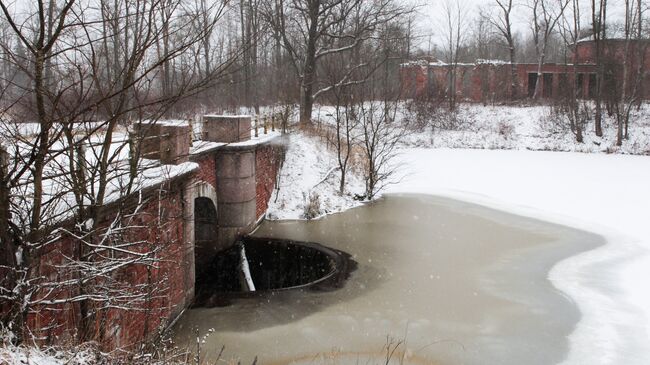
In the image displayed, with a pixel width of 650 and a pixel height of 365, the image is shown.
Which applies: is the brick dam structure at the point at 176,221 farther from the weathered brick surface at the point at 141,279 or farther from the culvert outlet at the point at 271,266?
the culvert outlet at the point at 271,266

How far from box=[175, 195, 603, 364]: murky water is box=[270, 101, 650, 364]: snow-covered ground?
70cm

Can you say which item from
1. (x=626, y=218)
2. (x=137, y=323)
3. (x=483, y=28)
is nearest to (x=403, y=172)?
(x=626, y=218)

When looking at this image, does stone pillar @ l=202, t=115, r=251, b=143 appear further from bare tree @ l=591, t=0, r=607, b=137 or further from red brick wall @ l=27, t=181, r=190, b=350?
bare tree @ l=591, t=0, r=607, b=137

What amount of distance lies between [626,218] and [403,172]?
429 inches

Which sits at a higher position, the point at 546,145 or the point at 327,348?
the point at 546,145

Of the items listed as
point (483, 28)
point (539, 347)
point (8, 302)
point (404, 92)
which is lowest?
point (539, 347)

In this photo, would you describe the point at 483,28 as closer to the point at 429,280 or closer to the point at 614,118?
the point at 614,118

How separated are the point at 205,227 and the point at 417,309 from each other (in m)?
7.45

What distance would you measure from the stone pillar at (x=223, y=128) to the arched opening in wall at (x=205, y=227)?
5.77 feet

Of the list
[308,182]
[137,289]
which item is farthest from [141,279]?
[308,182]

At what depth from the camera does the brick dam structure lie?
639cm

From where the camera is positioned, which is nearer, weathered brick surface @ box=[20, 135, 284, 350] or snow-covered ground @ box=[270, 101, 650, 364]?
weathered brick surface @ box=[20, 135, 284, 350]

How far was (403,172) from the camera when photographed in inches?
1087

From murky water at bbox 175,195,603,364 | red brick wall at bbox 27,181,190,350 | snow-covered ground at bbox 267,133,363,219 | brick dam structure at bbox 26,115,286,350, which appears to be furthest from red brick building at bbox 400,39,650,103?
red brick wall at bbox 27,181,190,350
